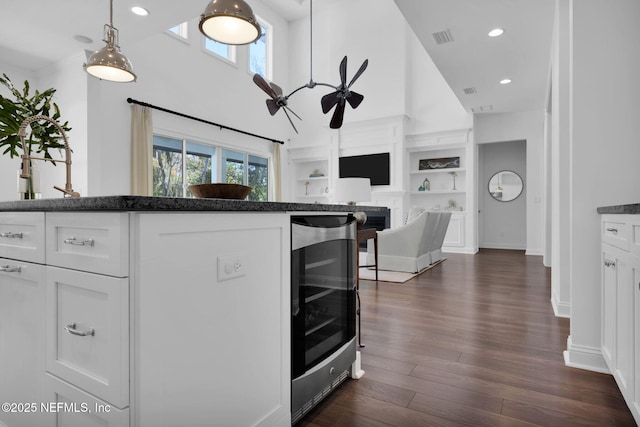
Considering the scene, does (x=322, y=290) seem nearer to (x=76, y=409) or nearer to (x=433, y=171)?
(x=76, y=409)

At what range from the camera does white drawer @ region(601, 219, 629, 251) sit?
4.92ft

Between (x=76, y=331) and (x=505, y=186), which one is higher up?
(x=505, y=186)

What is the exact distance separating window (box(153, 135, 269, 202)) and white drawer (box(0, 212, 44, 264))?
486 cm

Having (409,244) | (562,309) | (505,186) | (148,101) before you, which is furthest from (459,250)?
(148,101)

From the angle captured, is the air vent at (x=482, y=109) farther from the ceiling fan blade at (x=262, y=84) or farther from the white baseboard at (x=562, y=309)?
the white baseboard at (x=562, y=309)

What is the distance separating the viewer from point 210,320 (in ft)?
3.53

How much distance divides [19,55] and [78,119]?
1086mm

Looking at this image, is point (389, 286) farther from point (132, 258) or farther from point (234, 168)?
point (234, 168)

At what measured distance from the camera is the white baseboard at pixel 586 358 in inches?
78.2

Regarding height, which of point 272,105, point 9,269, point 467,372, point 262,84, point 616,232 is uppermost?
point 262,84

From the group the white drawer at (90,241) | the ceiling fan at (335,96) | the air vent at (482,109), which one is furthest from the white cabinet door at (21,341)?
the air vent at (482,109)

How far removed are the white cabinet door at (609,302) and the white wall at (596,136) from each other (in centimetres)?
12

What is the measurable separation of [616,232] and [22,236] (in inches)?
95.2

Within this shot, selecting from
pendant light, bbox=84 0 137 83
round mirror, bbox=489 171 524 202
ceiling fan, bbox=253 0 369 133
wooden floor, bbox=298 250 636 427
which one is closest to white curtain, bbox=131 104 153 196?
ceiling fan, bbox=253 0 369 133
